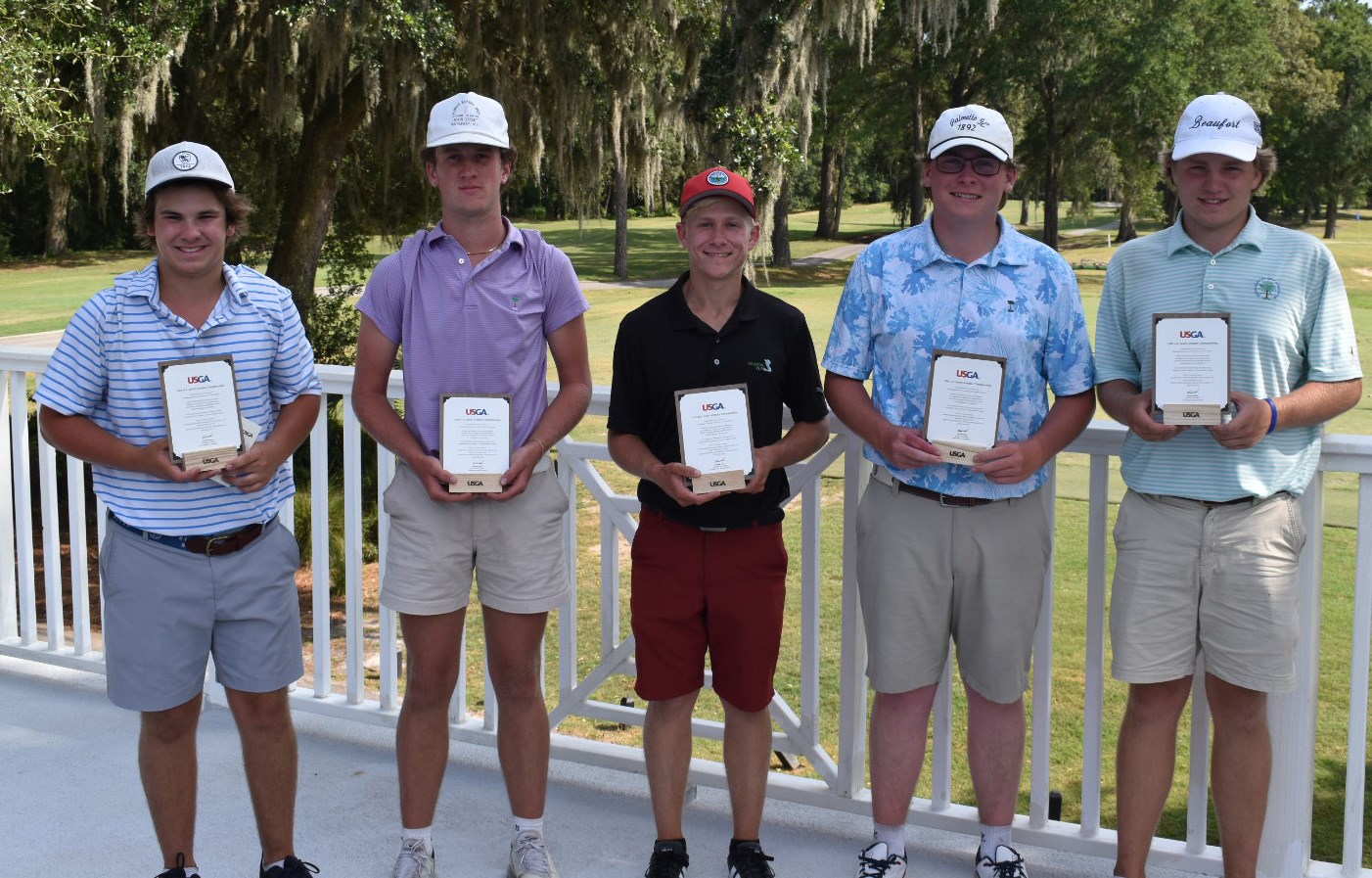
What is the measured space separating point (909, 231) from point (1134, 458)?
2.20 ft

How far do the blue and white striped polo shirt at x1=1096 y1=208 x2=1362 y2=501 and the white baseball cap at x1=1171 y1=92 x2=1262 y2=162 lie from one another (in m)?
0.15

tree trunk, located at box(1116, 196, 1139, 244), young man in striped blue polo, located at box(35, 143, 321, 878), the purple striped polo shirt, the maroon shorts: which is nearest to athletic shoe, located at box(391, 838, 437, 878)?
young man in striped blue polo, located at box(35, 143, 321, 878)

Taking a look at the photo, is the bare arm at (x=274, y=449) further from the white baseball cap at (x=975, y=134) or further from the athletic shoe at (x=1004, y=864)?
the athletic shoe at (x=1004, y=864)

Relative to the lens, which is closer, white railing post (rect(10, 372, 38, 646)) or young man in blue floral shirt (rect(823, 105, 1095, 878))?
young man in blue floral shirt (rect(823, 105, 1095, 878))

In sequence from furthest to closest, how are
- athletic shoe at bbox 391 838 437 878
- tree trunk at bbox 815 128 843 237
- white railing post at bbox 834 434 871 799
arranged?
tree trunk at bbox 815 128 843 237 < white railing post at bbox 834 434 871 799 < athletic shoe at bbox 391 838 437 878

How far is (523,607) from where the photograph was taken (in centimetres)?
282

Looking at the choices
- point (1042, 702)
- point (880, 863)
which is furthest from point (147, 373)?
point (1042, 702)

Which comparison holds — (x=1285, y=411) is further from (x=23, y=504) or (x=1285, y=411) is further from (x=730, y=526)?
(x=23, y=504)

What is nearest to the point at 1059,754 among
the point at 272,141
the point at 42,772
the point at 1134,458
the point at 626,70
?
the point at 1134,458

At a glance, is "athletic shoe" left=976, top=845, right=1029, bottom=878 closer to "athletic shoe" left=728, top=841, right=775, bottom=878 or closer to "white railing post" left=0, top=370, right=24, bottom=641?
"athletic shoe" left=728, top=841, right=775, bottom=878

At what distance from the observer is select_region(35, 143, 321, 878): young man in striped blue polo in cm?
252

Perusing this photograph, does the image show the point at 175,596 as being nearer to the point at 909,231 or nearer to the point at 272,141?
the point at 909,231

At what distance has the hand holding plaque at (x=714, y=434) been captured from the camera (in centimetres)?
260

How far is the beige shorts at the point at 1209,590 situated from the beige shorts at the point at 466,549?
3.97 ft
